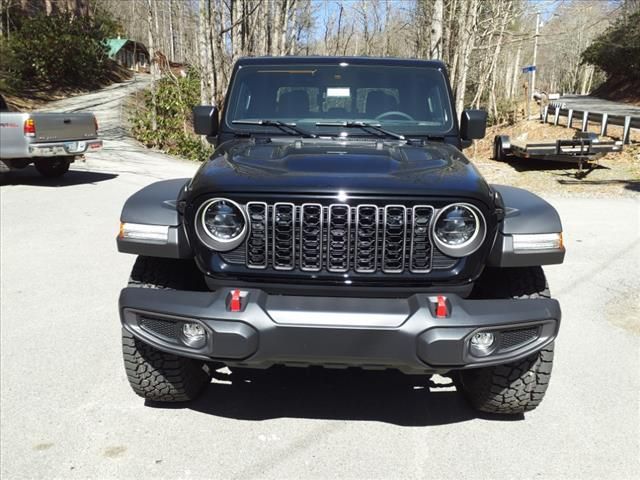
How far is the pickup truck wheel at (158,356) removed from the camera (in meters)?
3.11

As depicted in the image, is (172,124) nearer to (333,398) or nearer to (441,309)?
(333,398)

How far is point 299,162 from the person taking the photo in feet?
9.53

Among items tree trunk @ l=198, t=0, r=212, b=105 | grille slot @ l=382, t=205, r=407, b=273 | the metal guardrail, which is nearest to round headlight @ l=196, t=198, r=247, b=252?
grille slot @ l=382, t=205, r=407, b=273

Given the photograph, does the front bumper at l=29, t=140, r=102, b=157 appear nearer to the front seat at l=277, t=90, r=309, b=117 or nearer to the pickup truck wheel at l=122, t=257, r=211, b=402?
the front seat at l=277, t=90, r=309, b=117

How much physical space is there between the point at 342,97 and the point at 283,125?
472mm

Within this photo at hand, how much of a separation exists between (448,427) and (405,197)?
4.42 feet

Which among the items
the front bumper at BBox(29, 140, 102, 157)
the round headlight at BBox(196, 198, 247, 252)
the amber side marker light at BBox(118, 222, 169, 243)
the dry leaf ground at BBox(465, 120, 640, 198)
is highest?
the round headlight at BBox(196, 198, 247, 252)

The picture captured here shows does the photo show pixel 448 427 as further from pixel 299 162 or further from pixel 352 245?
pixel 299 162

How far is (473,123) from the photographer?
3.99 meters

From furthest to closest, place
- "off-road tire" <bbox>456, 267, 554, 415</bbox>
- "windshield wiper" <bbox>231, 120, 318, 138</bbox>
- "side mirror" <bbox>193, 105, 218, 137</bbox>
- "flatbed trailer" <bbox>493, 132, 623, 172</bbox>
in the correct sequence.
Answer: "flatbed trailer" <bbox>493, 132, 623, 172</bbox>
"side mirror" <bbox>193, 105, 218, 137</bbox>
"windshield wiper" <bbox>231, 120, 318, 138</bbox>
"off-road tire" <bbox>456, 267, 554, 415</bbox>

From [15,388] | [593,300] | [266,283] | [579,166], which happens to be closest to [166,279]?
[266,283]

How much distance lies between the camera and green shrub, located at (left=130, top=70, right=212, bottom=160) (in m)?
17.3

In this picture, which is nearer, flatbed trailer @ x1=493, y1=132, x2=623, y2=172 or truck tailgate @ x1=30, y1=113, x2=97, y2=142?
truck tailgate @ x1=30, y1=113, x2=97, y2=142

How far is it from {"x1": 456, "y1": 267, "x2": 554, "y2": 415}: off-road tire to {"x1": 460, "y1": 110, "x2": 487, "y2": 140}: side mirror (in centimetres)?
124
